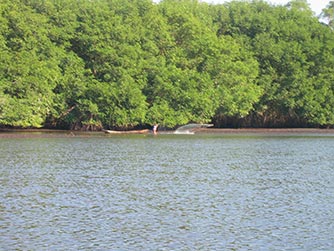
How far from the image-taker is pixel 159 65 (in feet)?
235

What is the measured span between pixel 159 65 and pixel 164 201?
48331mm

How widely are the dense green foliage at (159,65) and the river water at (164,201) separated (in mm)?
23360

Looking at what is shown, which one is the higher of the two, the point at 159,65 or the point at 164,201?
the point at 159,65

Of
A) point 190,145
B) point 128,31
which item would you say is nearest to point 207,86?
point 128,31

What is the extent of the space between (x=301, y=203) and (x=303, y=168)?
11923 mm

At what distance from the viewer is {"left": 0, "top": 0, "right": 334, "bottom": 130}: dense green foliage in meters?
65.2

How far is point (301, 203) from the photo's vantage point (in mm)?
23797

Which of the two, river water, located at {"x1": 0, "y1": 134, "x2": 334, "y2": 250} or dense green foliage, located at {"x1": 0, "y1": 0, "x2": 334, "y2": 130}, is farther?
dense green foliage, located at {"x1": 0, "y1": 0, "x2": 334, "y2": 130}

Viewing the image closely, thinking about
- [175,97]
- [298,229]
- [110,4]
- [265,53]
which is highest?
[110,4]

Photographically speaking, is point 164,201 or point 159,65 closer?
point 164,201

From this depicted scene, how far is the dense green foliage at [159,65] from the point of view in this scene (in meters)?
65.2

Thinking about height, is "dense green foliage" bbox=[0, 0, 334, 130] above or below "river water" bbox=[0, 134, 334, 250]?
above

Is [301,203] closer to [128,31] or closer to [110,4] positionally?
[128,31]

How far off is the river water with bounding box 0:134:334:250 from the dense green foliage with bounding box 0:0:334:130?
2336cm
